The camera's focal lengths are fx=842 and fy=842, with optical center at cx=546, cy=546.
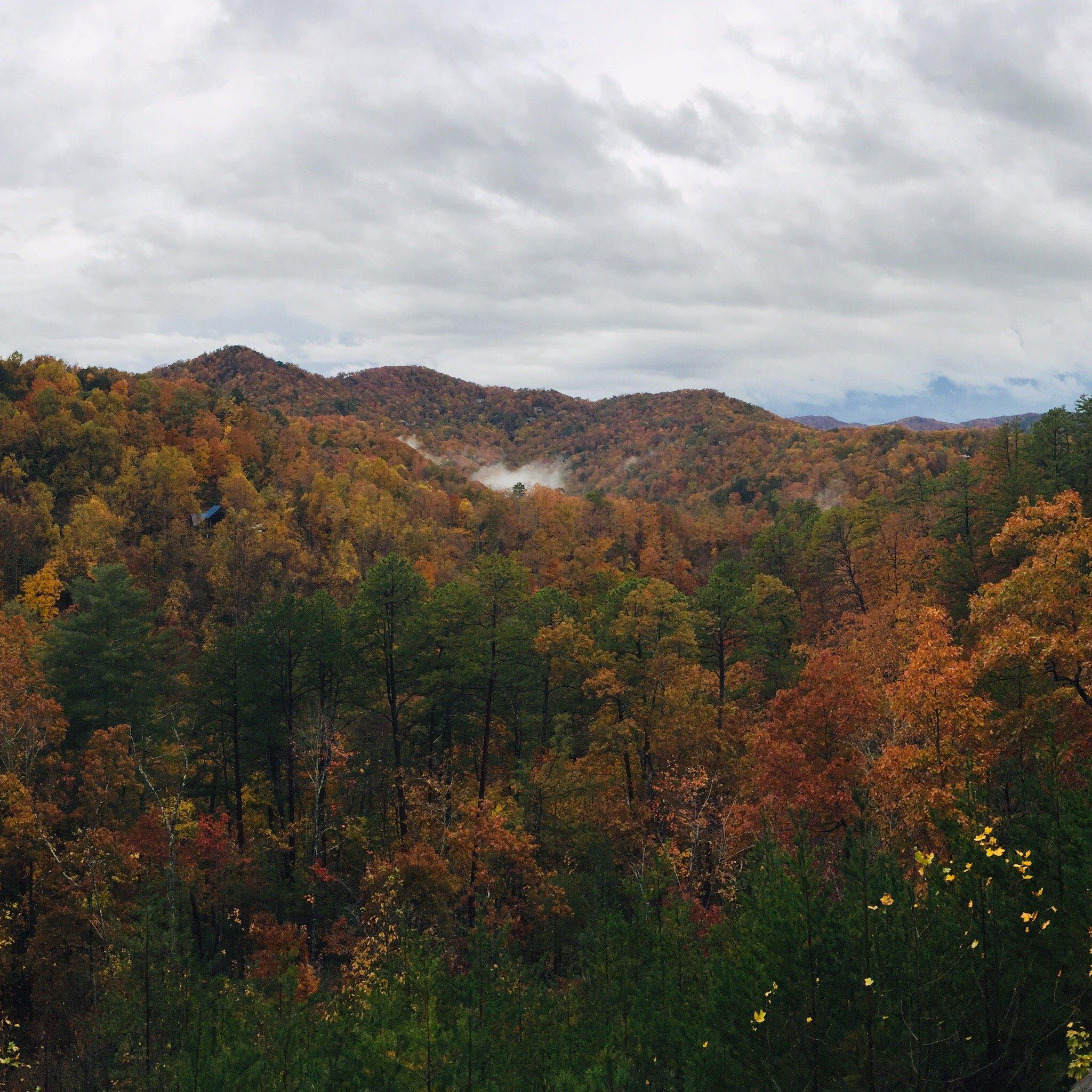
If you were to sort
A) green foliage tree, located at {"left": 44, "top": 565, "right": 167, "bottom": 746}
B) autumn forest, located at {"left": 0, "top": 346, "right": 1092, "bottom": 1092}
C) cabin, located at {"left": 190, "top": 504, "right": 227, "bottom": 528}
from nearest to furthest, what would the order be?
autumn forest, located at {"left": 0, "top": 346, "right": 1092, "bottom": 1092}, green foliage tree, located at {"left": 44, "top": 565, "right": 167, "bottom": 746}, cabin, located at {"left": 190, "top": 504, "right": 227, "bottom": 528}

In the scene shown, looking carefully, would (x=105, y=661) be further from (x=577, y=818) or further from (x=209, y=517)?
(x=209, y=517)

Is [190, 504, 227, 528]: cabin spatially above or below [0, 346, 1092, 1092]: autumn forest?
above

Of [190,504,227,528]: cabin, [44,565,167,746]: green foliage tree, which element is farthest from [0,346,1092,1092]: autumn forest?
[190,504,227,528]: cabin

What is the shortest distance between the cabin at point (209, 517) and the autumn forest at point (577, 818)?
16054 millimetres

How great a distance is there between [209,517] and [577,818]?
67.8 m

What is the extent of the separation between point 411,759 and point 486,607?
8045 millimetres

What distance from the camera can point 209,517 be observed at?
85.9 meters

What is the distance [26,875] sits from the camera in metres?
27.2

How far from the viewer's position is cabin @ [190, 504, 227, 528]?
82.0 meters


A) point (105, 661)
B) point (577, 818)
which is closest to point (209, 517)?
point (105, 661)

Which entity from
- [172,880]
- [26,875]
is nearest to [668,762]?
[172,880]

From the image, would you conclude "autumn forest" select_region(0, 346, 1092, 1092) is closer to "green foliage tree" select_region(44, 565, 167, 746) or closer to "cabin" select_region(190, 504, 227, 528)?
"green foliage tree" select_region(44, 565, 167, 746)

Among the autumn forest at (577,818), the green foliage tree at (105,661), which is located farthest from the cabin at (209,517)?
Result: the green foliage tree at (105,661)

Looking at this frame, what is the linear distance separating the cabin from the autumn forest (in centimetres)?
1605
